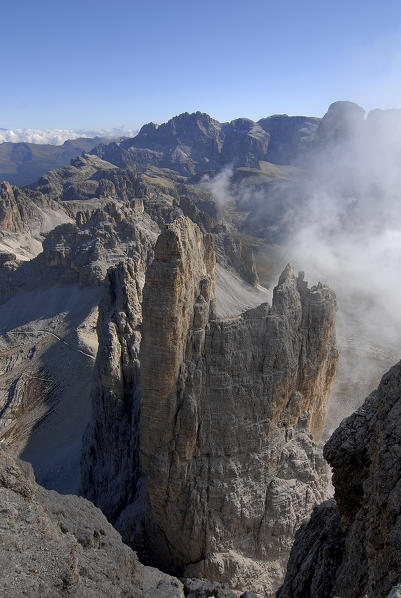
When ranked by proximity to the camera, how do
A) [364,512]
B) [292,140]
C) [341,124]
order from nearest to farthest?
1. [364,512]
2. [341,124]
3. [292,140]

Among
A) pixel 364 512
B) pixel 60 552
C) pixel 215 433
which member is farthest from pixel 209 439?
pixel 364 512

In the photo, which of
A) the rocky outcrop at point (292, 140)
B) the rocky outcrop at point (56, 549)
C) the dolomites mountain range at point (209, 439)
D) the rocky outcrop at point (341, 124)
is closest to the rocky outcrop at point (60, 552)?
the rocky outcrop at point (56, 549)

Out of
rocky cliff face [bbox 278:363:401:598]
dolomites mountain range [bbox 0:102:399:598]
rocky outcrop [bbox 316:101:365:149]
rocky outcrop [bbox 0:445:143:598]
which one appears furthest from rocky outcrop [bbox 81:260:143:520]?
rocky outcrop [bbox 316:101:365:149]

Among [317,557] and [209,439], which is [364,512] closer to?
[317,557]

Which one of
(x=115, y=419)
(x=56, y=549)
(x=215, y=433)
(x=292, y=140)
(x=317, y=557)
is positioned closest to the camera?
(x=317, y=557)

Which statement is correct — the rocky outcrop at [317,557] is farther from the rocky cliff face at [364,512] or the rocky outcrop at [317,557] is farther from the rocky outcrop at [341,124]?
the rocky outcrop at [341,124]

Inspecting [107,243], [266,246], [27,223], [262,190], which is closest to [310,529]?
[107,243]

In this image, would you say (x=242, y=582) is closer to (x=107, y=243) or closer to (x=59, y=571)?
(x=59, y=571)
